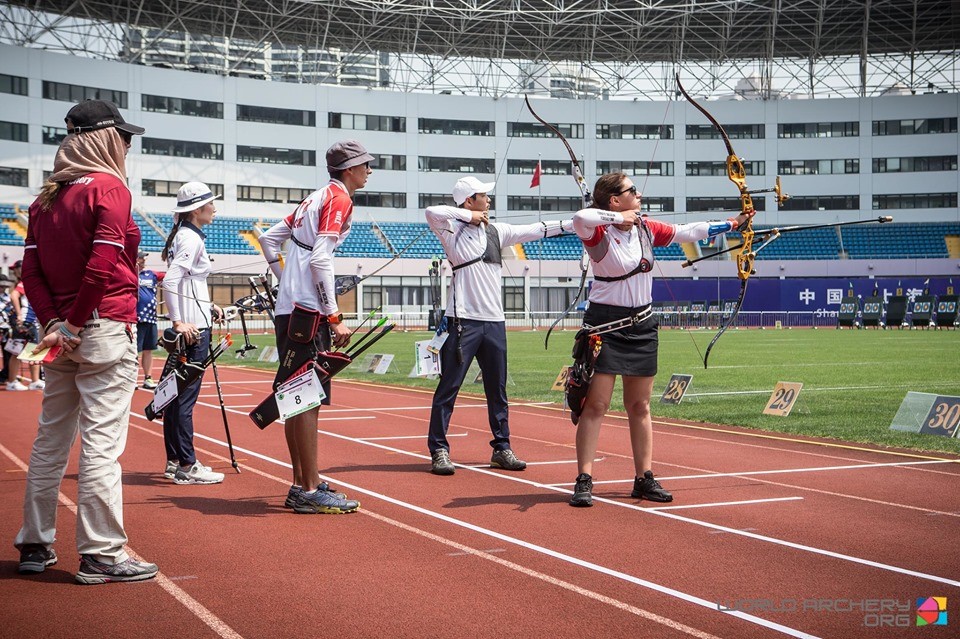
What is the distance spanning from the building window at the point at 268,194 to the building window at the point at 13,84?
13.1 metres

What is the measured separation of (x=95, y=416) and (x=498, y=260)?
4.47m

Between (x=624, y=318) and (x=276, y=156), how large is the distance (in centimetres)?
5734

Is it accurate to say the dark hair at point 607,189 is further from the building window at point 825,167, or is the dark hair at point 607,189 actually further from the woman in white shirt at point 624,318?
the building window at point 825,167

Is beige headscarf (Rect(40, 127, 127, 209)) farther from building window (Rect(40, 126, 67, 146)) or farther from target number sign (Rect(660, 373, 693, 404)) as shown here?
building window (Rect(40, 126, 67, 146))

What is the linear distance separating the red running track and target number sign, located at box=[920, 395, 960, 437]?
122 cm

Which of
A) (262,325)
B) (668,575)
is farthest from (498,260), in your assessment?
(262,325)

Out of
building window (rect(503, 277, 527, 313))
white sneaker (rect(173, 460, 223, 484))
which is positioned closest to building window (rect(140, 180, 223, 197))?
building window (rect(503, 277, 527, 313))

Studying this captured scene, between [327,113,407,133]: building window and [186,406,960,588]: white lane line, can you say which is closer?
[186,406,960,588]: white lane line

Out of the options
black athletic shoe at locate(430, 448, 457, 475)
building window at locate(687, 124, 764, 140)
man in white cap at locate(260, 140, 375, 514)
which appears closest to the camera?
man in white cap at locate(260, 140, 375, 514)

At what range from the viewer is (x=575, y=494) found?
701cm

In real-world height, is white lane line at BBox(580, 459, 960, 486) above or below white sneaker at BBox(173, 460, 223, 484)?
below

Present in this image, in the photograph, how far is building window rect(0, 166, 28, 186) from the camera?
53500mm

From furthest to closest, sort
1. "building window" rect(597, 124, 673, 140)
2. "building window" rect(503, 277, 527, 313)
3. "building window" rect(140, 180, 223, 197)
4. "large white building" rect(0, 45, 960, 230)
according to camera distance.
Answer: "building window" rect(597, 124, 673, 140), "building window" rect(503, 277, 527, 313), "large white building" rect(0, 45, 960, 230), "building window" rect(140, 180, 223, 197)

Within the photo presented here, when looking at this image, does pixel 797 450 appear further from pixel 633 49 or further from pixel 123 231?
pixel 633 49
